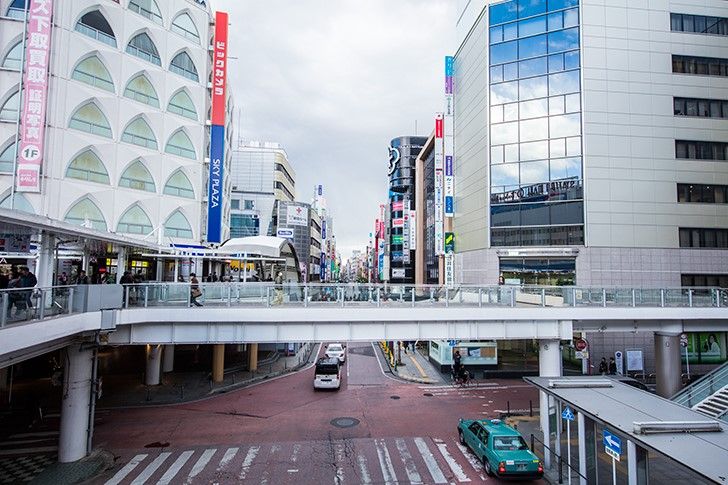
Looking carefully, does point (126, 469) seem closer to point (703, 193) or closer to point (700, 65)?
point (703, 193)

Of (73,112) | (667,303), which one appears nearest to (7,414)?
(73,112)

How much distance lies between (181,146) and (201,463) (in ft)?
86.9

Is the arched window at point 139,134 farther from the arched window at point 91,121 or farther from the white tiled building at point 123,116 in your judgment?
the arched window at point 91,121

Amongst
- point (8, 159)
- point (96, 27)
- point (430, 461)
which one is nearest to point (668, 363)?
point (430, 461)

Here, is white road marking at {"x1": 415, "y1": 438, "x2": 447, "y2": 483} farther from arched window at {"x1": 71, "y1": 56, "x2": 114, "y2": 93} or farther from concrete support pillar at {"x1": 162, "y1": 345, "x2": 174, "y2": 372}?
arched window at {"x1": 71, "y1": 56, "x2": 114, "y2": 93}

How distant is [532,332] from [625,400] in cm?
612

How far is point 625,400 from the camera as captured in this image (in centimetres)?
1269

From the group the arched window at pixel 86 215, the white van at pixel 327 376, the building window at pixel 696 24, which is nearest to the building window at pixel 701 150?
the building window at pixel 696 24

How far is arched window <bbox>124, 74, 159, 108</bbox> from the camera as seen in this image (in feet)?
99.9

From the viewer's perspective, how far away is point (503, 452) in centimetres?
1357

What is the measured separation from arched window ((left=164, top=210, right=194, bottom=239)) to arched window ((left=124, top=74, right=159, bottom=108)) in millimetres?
8728

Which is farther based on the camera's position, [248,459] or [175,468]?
[248,459]

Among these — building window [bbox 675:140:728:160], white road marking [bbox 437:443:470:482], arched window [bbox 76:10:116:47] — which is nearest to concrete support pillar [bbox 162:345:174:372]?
white road marking [bbox 437:443:470:482]

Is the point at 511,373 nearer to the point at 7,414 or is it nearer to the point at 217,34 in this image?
the point at 7,414
